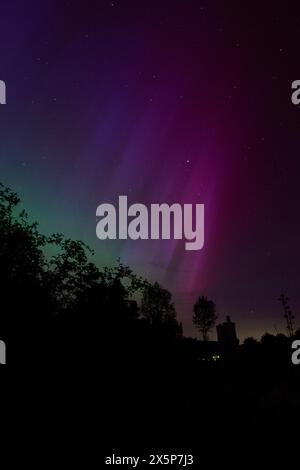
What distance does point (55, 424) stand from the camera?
14477 millimetres

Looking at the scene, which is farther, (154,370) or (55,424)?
(154,370)

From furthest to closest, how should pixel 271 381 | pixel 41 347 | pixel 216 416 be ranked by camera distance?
1. pixel 271 381
2. pixel 216 416
3. pixel 41 347

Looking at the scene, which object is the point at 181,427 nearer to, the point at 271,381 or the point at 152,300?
the point at 271,381

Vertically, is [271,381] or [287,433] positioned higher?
[271,381]

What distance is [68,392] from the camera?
1463cm

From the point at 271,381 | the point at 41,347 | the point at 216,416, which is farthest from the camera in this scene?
the point at 271,381

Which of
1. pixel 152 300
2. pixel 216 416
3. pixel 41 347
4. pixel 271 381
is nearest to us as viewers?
pixel 41 347

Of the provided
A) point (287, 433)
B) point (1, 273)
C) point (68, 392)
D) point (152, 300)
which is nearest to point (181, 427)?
point (287, 433)
